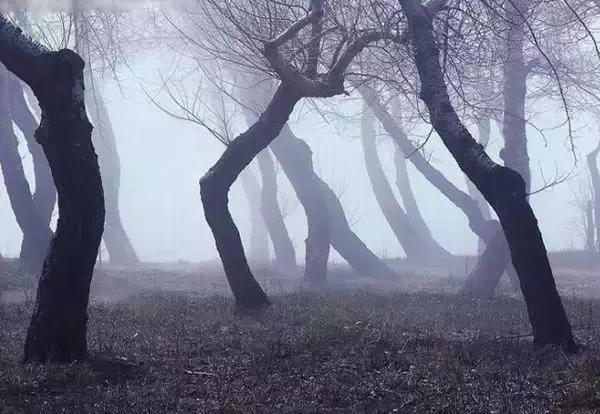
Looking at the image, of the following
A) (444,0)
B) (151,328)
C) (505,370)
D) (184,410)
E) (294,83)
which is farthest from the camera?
(294,83)

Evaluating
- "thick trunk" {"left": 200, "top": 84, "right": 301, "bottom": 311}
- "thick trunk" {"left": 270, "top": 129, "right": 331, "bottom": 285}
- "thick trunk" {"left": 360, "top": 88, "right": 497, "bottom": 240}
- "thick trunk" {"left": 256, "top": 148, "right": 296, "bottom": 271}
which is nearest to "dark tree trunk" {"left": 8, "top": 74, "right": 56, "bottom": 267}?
"thick trunk" {"left": 270, "top": 129, "right": 331, "bottom": 285}

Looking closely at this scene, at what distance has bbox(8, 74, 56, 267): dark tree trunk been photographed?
21125mm

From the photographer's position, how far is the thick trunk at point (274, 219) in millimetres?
29609

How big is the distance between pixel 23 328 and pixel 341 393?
5.43 meters

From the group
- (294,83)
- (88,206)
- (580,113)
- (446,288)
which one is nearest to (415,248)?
(580,113)

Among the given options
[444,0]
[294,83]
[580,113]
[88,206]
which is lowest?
[88,206]

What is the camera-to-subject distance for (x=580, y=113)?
85.4 feet

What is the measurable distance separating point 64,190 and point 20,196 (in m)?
13.6

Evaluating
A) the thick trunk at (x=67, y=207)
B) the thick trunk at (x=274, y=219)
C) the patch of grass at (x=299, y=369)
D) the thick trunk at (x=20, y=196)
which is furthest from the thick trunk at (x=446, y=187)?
the thick trunk at (x=67, y=207)

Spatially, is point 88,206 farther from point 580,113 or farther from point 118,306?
point 580,113

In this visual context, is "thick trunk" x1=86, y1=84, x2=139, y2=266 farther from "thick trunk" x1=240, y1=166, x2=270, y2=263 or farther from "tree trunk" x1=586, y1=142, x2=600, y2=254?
"tree trunk" x1=586, y1=142, x2=600, y2=254

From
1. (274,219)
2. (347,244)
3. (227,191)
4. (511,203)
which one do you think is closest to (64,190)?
(511,203)

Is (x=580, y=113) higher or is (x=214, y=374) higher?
(x=580, y=113)

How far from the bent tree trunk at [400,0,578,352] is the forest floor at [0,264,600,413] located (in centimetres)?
45
